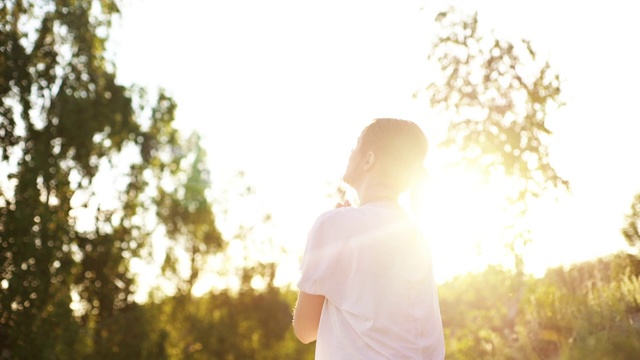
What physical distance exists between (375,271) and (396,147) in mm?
391

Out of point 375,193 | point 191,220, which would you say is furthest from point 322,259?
point 191,220

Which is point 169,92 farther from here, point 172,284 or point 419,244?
point 419,244

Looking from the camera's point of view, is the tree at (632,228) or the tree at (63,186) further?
the tree at (63,186)

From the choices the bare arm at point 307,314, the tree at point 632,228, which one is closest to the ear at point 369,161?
the bare arm at point 307,314

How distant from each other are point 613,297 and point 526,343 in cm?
132

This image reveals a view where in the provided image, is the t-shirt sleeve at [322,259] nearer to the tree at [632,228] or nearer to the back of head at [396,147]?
the back of head at [396,147]

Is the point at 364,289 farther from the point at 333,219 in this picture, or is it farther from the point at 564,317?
the point at 564,317

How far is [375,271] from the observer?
2104 mm

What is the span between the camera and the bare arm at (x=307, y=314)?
2127 millimetres

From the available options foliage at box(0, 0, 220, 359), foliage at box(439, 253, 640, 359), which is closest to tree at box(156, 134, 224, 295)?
foliage at box(0, 0, 220, 359)

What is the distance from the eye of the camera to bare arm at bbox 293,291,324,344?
83.7 inches

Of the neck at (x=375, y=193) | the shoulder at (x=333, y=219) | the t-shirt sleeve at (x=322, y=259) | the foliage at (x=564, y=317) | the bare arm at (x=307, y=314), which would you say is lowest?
the foliage at (x=564, y=317)

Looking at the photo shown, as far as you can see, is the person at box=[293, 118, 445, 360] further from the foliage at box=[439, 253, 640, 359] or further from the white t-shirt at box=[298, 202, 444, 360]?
the foliage at box=[439, 253, 640, 359]

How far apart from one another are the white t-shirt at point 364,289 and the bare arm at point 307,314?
0.08ft
